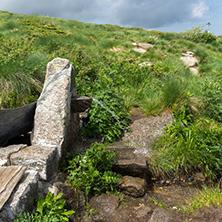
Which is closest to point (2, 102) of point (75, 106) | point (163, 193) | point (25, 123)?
point (25, 123)

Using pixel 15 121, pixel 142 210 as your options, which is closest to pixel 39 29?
pixel 15 121

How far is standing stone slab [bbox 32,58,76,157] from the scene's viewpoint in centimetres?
345

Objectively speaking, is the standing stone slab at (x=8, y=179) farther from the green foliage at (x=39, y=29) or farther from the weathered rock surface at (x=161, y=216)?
the green foliage at (x=39, y=29)

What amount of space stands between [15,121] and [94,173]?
5.01ft

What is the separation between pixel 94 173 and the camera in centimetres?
328

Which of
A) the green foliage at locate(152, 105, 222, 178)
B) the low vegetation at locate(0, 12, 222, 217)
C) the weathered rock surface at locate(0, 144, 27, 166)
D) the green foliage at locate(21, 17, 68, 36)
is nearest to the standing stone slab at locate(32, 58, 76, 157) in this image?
the weathered rock surface at locate(0, 144, 27, 166)

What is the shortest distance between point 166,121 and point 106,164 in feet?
7.14

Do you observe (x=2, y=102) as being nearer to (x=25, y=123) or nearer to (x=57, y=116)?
(x=25, y=123)

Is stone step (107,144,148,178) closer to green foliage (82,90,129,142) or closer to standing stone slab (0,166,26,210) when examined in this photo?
green foliage (82,90,129,142)

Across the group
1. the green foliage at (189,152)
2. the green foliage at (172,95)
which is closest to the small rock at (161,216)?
the green foliage at (189,152)

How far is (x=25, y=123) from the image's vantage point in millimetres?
3762

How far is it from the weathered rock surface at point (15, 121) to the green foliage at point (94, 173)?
106 centimetres

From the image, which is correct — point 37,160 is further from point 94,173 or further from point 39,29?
point 39,29

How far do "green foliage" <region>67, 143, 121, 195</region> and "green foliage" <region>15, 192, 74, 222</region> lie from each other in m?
0.62
